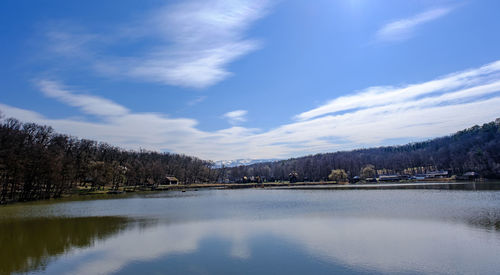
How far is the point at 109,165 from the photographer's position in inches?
→ 3196

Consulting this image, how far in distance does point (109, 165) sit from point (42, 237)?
64.2 m

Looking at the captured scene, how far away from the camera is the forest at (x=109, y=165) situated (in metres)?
52.2

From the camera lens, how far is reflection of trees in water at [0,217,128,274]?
Result: 49.8ft

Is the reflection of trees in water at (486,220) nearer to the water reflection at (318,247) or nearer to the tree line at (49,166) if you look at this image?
the water reflection at (318,247)

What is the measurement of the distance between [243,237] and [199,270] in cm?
644

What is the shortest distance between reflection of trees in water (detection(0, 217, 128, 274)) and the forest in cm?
2192

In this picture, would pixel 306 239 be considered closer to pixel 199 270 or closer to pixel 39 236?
pixel 199 270

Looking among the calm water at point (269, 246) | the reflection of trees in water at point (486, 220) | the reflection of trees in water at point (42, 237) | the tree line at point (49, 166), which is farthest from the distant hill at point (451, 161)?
the reflection of trees in water at point (42, 237)

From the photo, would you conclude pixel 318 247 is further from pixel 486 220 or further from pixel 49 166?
pixel 49 166

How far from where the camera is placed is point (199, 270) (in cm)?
1255

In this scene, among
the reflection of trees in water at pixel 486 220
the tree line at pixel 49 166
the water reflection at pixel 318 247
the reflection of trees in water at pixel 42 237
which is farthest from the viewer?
the tree line at pixel 49 166

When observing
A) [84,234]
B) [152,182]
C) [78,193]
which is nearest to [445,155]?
[152,182]

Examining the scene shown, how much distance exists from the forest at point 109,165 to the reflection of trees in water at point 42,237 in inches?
863

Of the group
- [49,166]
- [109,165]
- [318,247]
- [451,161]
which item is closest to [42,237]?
[318,247]
